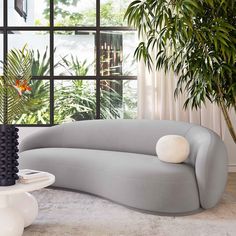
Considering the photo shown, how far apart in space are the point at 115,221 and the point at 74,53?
308 cm

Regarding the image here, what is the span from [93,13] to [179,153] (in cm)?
282

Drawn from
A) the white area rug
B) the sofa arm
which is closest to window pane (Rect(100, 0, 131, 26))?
the sofa arm

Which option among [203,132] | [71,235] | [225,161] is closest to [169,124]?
[203,132]

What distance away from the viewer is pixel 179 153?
3.15m

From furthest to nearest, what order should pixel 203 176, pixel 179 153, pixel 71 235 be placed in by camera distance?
pixel 179 153 < pixel 203 176 < pixel 71 235

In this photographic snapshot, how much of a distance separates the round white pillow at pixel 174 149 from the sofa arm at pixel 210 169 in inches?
4.1

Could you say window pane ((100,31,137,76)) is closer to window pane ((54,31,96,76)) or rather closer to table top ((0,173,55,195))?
window pane ((54,31,96,76))

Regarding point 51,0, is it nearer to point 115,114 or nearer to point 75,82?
point 75,82

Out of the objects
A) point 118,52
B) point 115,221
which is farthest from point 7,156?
point 118,52

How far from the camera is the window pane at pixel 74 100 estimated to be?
206 inches

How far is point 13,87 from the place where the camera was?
223 cm

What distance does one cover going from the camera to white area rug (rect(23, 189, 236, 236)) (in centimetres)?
249

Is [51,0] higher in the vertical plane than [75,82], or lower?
higher

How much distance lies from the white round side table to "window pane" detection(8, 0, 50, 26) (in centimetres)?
333
